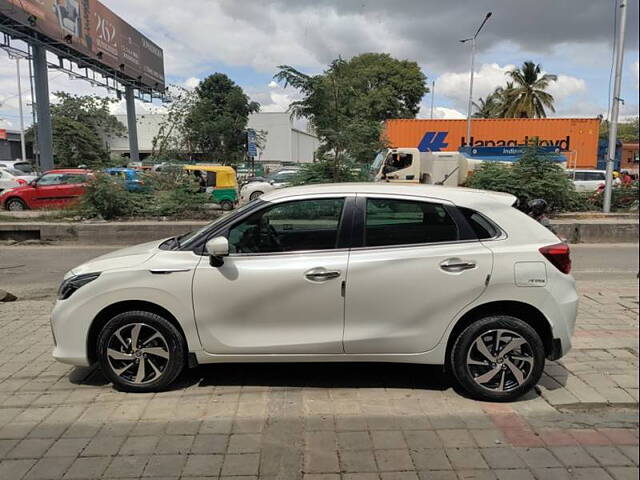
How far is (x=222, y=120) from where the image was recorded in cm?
5266

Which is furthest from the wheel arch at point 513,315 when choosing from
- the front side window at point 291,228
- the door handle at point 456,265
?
the front side window at point 291,228

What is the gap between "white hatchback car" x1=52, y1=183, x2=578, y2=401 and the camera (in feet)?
11.9

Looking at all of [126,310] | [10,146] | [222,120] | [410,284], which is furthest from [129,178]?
[10,146]

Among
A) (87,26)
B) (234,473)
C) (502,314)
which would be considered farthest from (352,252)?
(87,26)

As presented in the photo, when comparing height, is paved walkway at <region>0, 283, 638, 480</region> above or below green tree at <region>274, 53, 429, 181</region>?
below

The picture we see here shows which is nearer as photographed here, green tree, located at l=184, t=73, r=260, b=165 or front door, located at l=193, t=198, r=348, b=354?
front door, located at l=193, t=198, r=348, b=354

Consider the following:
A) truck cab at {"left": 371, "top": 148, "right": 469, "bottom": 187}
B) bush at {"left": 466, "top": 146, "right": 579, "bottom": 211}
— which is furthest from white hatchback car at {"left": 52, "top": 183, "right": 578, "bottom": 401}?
truck cab at {"left": 371, "top": 148, "right": 469, "bottom": 187}

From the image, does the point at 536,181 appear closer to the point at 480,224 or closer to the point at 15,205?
the point at 480,224

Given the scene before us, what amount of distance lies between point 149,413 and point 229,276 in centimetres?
114

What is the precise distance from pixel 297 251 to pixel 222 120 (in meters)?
51.5

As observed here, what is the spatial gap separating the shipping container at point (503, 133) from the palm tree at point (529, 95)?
1666cm

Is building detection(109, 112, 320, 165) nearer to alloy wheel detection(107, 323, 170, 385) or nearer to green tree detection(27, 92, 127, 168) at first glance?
green tree detection(27, 92, 127, 168)

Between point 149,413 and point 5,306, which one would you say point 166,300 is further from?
point 5,306

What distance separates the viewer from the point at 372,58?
5759 centimetres
